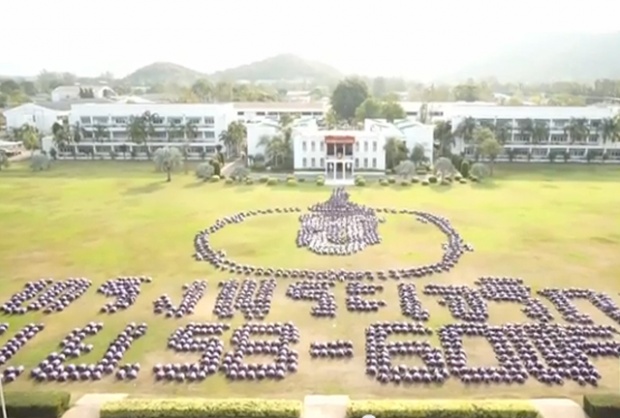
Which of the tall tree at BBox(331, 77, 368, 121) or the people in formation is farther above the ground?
the tall tree at BBox(331, 77, 368, 121)

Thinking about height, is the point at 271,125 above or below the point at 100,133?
above

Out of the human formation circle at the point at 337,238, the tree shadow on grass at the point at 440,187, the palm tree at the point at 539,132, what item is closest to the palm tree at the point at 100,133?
the human formation circle at the point at 337,238

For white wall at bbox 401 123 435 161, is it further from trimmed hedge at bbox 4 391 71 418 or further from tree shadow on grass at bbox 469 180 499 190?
trimmed hedge at bbox 4 391 71 418

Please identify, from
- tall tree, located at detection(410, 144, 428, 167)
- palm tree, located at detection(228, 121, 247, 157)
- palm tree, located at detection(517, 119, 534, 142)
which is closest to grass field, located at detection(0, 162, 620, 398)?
palm tree, located at detection(517, 119, 534, 142)

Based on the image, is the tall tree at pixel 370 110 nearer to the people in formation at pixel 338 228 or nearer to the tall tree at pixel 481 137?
the tall tree at pixel 481 137

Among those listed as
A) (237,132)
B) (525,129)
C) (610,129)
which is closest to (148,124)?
(237,132)

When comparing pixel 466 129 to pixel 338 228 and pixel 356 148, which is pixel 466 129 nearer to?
pixel 356 148
